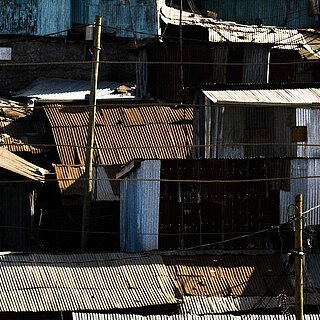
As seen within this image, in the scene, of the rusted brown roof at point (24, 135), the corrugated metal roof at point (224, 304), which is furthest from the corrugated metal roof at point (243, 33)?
the corrugated metal roof at point (224, 304)

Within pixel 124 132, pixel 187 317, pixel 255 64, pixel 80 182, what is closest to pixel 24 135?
pixel 124 132

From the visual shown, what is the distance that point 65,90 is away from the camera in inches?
1465

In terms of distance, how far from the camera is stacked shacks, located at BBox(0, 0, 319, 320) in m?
25.0

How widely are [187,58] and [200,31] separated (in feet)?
3.30

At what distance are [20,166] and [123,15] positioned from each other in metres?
10.5

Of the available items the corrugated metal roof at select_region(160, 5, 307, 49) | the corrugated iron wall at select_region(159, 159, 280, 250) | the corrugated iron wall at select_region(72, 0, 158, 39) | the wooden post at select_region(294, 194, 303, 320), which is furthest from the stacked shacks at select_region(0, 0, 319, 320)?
the corrugated iron wall at select_region(72, 0, 158, 39)

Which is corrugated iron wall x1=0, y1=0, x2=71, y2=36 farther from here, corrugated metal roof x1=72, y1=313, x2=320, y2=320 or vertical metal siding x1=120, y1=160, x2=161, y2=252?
corrugated metal roof x1=72, y1=313, x2=320, y2=320

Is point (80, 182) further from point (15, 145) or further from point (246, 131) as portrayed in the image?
point (246, 131)

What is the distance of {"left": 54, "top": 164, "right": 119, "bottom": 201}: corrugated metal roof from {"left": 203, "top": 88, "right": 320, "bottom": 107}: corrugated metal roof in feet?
12.3

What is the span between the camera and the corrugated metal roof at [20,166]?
28922 mm

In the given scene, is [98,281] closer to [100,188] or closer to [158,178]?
[158,178]

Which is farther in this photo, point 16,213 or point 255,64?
point 255,64

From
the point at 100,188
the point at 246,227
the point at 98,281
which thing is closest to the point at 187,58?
the point at 100,188

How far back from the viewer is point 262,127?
28.0 metres
